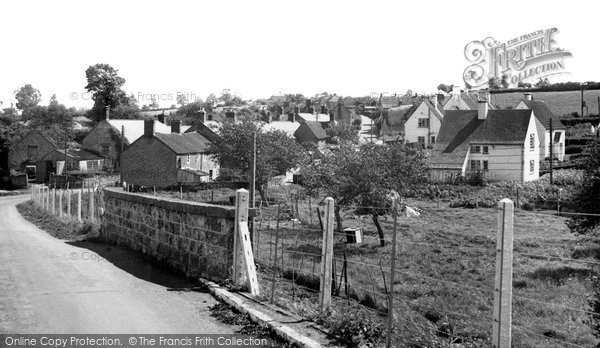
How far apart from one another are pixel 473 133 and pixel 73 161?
4215 centimetres

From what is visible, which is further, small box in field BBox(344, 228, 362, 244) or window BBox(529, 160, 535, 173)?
window BBox(529, 160, 535, 173)

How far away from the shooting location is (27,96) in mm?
168000

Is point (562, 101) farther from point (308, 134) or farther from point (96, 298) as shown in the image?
point (96, 298)

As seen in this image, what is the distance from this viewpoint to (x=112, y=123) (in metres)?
72.2

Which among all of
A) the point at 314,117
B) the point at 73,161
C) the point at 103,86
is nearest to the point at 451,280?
the point at 73,161

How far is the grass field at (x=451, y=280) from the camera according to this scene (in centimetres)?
941

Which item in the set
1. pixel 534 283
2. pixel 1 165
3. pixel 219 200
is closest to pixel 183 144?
pixel 219 200

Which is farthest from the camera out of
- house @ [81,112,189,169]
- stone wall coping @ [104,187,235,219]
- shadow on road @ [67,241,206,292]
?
house @ [81,112,189,169]

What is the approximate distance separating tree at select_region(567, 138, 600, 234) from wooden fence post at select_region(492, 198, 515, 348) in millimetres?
18778

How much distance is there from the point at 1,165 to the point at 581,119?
69.5 meters

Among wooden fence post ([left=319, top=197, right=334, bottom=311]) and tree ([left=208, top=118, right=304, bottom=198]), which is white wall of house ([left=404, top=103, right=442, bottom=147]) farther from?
wooden fence post ([left=319, top=197, right=334, bottom=311])

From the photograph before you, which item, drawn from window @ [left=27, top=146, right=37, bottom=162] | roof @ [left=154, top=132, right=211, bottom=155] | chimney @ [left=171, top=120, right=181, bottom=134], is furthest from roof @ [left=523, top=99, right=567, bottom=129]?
window @ [left=27, top=146, right=37, bottom=162]

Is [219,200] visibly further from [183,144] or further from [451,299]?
[451,299]

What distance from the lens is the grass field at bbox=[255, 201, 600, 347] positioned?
30.9 feet
